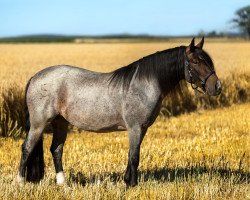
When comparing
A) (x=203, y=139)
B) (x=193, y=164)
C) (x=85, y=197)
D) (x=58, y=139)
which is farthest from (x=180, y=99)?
(x=85, y=197)

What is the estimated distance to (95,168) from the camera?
7977 mm

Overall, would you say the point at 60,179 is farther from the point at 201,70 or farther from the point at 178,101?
the point at 178,101

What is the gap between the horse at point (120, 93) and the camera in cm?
601

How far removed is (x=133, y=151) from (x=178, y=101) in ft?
32.5

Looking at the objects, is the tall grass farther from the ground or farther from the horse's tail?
the horse's tail

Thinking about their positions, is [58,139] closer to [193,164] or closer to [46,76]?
[46,76]

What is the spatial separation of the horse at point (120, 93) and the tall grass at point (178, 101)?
0.38 m

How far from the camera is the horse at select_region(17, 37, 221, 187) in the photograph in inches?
237

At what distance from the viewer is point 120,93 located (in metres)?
6.11

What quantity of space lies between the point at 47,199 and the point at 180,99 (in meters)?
10.7

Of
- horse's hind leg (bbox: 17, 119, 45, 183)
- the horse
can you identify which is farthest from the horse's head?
horse's hind leg (bbox: 17, 119, 45, 183)

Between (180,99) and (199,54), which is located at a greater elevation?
(199,54)

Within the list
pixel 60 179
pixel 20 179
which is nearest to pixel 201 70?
pixel 60 179

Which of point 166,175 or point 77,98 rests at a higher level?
point 77,98
